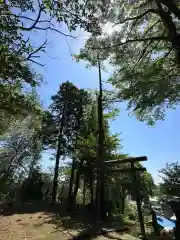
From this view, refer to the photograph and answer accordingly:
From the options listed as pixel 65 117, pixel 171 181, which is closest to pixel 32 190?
pixel 65 117

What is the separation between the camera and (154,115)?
38.6ft

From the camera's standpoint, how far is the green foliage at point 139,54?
28.7ft

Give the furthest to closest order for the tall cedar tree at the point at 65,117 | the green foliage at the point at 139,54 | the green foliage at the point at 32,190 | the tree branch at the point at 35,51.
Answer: the tall cedar tree at the point at 65,117
the green foliage at the point at 32,190
the green foliage at the point at 139,54
the tree branch at the point at 35,51

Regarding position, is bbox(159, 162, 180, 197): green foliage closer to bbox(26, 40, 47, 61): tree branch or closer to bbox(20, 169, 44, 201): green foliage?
bbox(26, 40, 47, 61): tree branch

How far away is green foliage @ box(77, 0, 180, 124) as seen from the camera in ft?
28.7

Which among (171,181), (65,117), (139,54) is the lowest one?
(171,181)

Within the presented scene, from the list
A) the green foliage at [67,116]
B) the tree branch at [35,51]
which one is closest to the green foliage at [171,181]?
the tree branch at [35,51]

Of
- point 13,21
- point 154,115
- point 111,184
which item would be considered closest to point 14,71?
point 13,21

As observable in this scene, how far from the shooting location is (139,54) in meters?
10.2

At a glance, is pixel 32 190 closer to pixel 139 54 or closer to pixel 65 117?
pixel 65 117

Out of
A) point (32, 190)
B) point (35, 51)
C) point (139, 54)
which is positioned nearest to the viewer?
point (35, 51)

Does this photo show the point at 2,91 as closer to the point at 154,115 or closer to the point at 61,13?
the point at 61,13

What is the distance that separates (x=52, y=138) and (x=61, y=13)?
52.6 ft

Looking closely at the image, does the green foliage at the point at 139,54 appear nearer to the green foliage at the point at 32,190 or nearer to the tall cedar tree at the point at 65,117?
the tall cedar tree at the point at 65,117
